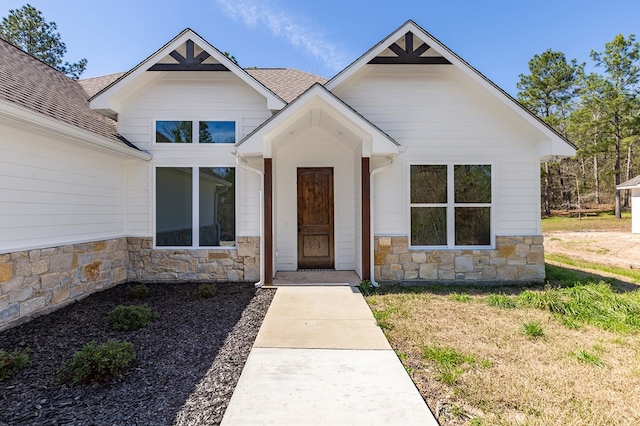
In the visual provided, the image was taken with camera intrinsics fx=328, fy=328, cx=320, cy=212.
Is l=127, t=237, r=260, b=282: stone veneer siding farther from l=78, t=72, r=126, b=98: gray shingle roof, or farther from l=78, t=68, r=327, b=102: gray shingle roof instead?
l=78, t=72, r=126, b=98: gray shingle roof

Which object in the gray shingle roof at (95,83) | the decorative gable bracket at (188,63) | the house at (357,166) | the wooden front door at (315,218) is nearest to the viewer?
the house at (357,166)

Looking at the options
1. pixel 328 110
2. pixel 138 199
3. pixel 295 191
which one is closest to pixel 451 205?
pixel 328 110

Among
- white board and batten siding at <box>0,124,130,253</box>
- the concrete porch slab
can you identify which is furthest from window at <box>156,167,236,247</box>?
the concrete porch slab

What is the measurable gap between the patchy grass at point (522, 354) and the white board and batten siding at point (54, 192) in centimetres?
522

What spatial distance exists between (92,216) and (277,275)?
3.78 metres

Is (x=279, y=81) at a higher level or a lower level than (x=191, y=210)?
higher

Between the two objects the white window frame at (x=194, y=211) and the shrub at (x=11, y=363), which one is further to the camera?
the white window frame at (x=194, y=211)

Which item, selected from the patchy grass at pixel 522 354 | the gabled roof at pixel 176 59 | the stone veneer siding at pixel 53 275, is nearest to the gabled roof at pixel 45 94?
the gabled roof at pixel 176 59

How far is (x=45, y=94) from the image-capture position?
19.2ft

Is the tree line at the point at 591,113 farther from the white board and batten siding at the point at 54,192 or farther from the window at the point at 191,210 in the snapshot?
the white board and batten siding at the point at 54,192

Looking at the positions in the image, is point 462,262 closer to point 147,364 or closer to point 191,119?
point 147,364

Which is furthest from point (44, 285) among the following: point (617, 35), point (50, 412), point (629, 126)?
point (617, 35)

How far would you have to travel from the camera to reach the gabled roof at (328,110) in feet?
19.3

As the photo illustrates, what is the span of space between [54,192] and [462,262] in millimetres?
7511
